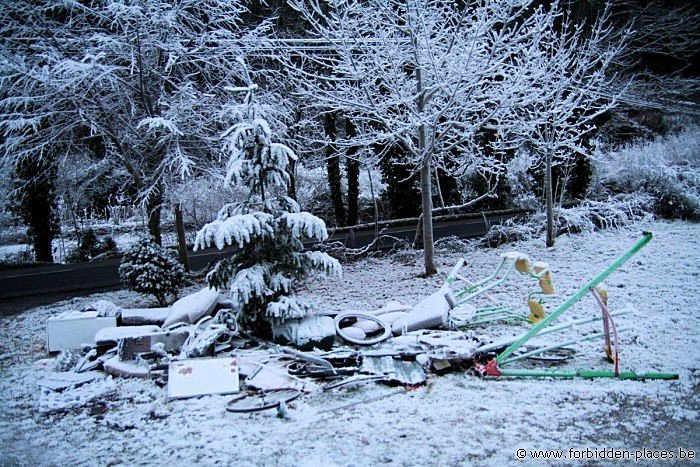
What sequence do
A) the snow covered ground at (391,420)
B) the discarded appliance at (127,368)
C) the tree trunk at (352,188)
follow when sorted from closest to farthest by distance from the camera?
1. the snow covered ground at (391,420)
2. the discarded appliance at (127,368)
3. the tree trunk at (352,188)

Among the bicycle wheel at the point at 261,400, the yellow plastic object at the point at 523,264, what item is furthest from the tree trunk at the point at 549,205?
the bicycle wheel at the point at 261,400

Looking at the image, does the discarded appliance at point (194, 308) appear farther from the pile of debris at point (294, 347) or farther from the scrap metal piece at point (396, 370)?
the scrap metal piece at point (396, 370)

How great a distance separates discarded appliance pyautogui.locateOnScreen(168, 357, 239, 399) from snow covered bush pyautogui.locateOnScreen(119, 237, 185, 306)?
3031 mm

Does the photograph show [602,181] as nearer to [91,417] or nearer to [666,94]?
[666,94]

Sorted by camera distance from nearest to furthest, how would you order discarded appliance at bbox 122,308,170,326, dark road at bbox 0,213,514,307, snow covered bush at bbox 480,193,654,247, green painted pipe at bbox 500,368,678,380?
green painted pipe at bbox 500,368,678,380
discarded appliance at bbox 122,308,170,326
dark road at bbox 0,213,514,307
snow covered bush at bbox 480,193,654,247

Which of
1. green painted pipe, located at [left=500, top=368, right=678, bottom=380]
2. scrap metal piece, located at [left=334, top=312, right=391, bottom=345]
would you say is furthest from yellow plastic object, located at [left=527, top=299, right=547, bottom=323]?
scrap metal piece, located at [left=334, top=312, right=391, bottom=345]

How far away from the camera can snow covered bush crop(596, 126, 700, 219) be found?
12711 mm

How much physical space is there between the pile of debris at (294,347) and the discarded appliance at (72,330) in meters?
0.01

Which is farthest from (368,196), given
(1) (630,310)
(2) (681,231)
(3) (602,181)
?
(1) (630,310)

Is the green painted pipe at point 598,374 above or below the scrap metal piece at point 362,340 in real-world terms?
below

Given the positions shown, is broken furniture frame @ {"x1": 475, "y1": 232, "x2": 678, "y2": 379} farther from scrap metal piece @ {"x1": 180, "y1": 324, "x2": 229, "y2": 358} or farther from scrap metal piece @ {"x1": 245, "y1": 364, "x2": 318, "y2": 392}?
scrap metal piece @ {"x1": 180, "y1": 324, "x2": 229, "y2": 358}

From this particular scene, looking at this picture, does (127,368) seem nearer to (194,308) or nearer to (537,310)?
(194,308)

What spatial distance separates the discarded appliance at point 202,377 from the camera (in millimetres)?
4691

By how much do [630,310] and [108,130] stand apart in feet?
29.2
